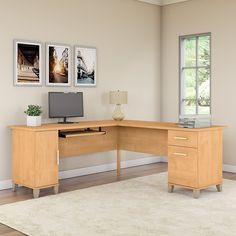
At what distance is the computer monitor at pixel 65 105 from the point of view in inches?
209

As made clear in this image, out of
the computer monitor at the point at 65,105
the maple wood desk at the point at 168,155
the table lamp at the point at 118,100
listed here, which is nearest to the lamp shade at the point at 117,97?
the table lamp at the point at 118,100

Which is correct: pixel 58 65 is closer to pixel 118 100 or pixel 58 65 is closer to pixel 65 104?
pixel 65 104

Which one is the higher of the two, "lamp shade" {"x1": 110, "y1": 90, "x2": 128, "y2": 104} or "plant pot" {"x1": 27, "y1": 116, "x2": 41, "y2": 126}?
"lamp shade" {"x1": 110, "y1": 90, "x2": 128, "y2": 104}

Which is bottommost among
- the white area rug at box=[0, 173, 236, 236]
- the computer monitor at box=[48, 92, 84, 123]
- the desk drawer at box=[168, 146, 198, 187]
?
the white area rug at box=[0, 173, 236, 236]

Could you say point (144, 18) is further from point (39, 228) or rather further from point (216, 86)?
point (39, 228)

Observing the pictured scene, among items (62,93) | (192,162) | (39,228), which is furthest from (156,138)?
(39,228)

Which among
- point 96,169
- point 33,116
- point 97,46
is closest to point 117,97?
point 97,46

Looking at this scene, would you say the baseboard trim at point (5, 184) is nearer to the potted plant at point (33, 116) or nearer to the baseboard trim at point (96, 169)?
the baseboard trim at point (96, 169)

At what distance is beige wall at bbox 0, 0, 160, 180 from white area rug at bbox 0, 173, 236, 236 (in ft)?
3.81

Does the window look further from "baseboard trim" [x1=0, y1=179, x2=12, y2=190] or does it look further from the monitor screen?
"baseboard trim" [x1=0, y1=179, x2=12, y2=190]

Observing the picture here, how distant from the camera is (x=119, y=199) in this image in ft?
14.9

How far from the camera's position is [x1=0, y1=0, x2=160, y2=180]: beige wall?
16.8ft

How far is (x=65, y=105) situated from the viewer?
543 centimetres

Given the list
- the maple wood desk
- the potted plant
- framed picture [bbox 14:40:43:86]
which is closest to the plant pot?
the potted plant
